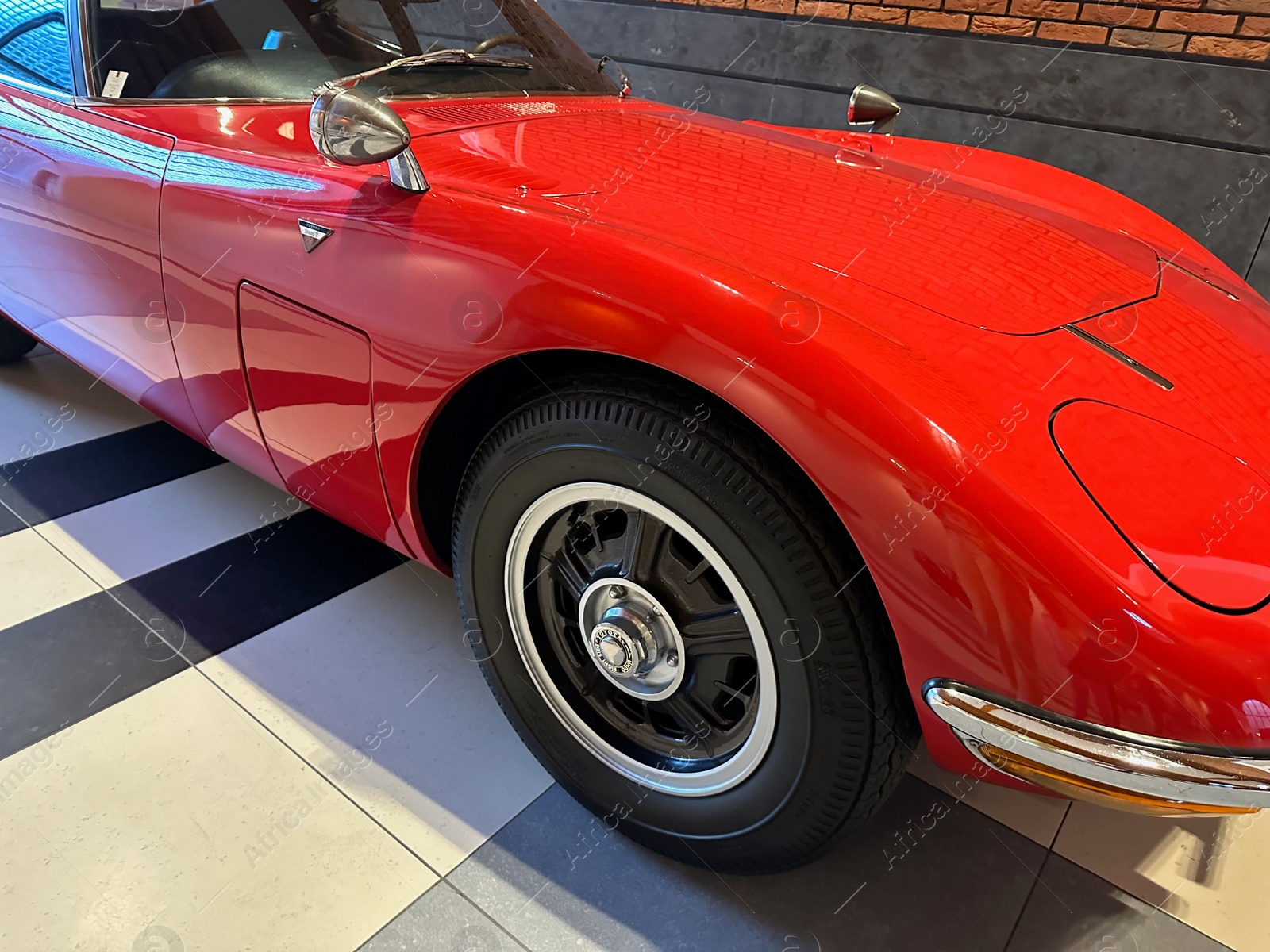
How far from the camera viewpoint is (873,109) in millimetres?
2119

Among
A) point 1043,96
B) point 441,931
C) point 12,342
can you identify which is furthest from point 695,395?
point 1043,96

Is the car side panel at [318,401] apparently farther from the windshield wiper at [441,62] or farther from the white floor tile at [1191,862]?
the white floor tile at [1191,862]

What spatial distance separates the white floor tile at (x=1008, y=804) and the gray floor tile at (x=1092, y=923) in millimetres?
76

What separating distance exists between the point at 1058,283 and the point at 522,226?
764mm

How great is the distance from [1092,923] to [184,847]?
4.36 ft

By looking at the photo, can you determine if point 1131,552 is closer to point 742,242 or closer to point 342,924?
point 742,242

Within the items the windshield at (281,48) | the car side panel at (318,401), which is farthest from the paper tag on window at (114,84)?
the car side panel at (318,401)

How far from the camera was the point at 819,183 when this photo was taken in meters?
1.43

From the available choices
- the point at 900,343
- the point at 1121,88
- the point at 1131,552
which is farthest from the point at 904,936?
the point at 1121,88

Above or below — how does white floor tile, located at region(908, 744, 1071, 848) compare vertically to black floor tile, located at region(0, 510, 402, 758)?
above

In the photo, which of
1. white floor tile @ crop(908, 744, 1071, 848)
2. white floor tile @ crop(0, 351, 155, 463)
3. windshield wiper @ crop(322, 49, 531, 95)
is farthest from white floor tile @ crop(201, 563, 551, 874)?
white floor tile @ crop(0, 351, 155, 463)

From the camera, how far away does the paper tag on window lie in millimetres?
1628

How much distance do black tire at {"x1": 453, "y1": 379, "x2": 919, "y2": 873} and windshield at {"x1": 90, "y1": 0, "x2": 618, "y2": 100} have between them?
852mm

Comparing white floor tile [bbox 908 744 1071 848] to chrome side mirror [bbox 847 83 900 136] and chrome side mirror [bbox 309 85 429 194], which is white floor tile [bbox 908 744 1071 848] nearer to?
chrome side mirror [bbox 309 85 429 194]
